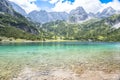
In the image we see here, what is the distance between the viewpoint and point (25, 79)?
29438 millimetres

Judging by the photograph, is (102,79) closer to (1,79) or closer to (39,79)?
A: (39,79)

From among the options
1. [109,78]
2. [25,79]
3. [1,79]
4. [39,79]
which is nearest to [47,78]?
[39,79]

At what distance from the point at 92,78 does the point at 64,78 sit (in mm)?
3997

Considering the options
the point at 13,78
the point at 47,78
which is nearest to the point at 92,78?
the point at 47,78

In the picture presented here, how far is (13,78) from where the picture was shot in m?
29.9

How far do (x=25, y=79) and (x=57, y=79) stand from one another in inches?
174

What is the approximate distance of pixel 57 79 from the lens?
98.1 feet

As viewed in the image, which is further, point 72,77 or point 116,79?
point 72,77

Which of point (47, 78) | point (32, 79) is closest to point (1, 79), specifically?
point (32, 79)

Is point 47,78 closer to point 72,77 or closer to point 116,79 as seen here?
point 72,77

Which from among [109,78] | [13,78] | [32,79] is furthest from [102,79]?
[13,78]

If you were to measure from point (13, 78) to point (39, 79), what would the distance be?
12.0 feet

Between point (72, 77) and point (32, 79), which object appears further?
point (72, 77)

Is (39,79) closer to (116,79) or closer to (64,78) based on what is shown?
(64,78)
